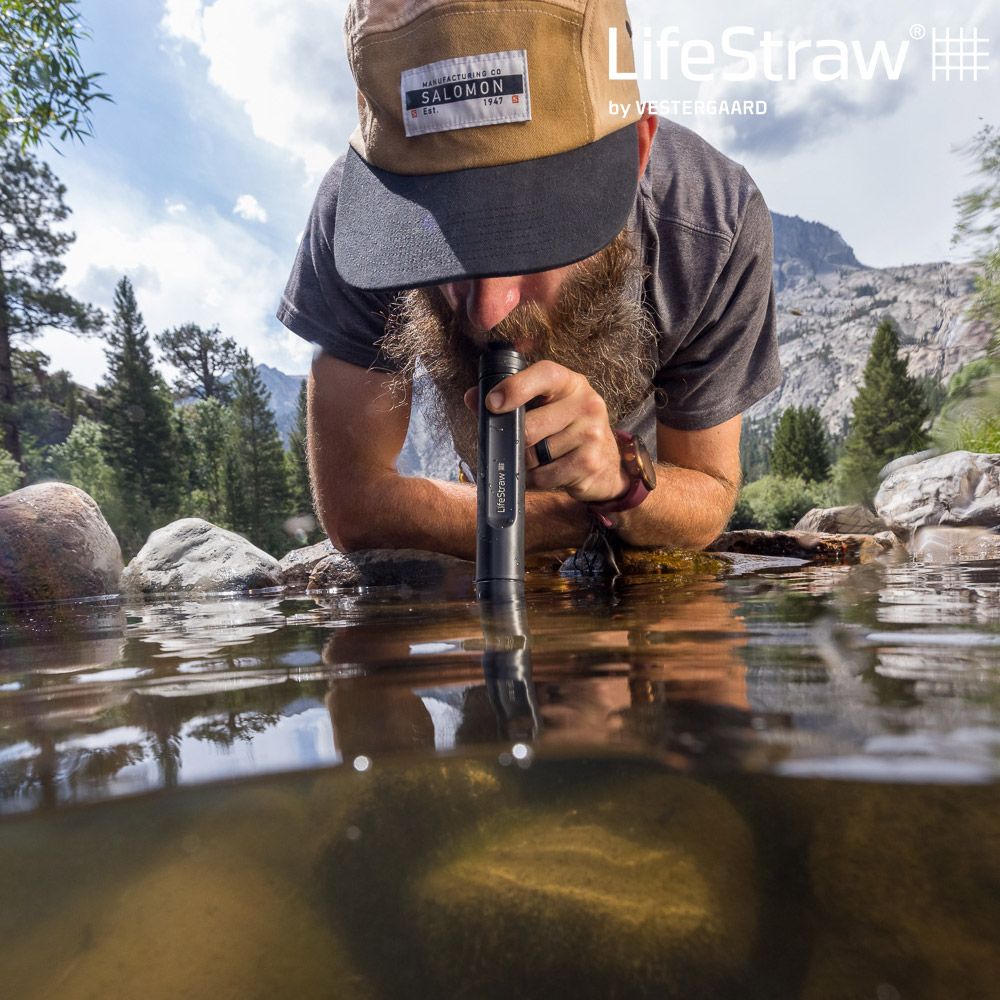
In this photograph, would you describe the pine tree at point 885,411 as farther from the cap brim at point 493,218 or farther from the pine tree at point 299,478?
the cap brim at point 493,218

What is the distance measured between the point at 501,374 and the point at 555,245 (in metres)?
0.37

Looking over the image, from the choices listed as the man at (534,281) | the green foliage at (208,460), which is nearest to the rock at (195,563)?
the man at (534,281)

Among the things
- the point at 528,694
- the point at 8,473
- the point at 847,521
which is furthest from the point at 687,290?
the point at 8,473

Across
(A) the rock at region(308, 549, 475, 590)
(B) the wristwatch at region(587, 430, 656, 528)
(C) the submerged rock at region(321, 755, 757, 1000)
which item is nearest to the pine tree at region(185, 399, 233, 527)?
(A) the rock at region(308, 549, 475, 590)

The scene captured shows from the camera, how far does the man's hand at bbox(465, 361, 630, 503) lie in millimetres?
1794

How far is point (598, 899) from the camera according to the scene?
1.50 ft

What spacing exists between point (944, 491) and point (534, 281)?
10.9 metres

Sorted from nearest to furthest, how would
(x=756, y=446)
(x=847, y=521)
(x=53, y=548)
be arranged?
(x=53, y=548) < (x=847, y=521) < (x=756, y=446)

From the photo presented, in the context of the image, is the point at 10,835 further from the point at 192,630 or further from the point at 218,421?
the point at 218,421

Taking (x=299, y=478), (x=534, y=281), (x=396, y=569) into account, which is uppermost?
(x=299, y=478)

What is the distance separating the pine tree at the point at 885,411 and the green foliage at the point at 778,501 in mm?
1476

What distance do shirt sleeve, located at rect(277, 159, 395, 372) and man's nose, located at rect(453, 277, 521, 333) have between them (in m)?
0.64

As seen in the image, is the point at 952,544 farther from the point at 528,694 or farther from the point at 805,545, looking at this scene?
the point at 528,694

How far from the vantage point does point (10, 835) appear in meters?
0.49
